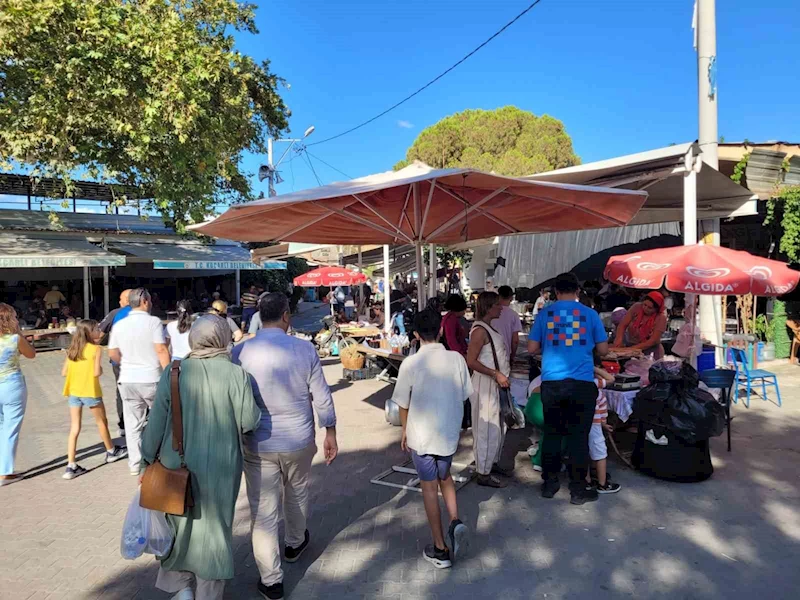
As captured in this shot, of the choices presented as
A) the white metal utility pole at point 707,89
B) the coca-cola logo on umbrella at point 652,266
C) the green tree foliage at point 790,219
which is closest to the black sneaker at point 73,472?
the coca-cola logo on umbrella at point 652,266

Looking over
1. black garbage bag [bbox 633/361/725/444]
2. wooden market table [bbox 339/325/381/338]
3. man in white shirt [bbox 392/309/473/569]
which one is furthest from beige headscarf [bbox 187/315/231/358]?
wooden market table [bbox 339/325/381/338]

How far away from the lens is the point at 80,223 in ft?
63.5

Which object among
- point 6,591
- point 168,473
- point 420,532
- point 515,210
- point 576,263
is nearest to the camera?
point 168,473

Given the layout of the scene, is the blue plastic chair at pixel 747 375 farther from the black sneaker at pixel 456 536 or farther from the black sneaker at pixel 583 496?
the black sneaker at pixel 456 536

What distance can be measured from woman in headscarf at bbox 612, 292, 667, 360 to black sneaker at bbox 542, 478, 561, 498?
1.95 metres

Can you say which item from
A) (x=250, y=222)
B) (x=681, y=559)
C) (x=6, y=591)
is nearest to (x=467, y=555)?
(x=681, y=559)

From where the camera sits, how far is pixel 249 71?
12.8 meters

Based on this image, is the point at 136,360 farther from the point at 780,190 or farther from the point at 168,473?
the point at 780,190

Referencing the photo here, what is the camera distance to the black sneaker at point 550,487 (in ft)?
14.0

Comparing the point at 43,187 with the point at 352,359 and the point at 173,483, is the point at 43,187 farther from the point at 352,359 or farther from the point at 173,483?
the point at 173,483

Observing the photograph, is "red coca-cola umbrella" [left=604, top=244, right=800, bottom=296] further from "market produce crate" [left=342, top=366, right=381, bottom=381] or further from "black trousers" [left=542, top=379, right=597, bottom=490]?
"market produce crate" [left=342, top=366, right=381, bottom=381]

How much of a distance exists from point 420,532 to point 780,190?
9169 mm

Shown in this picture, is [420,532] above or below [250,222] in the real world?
below

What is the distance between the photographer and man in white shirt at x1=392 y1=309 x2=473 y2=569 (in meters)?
3.21
